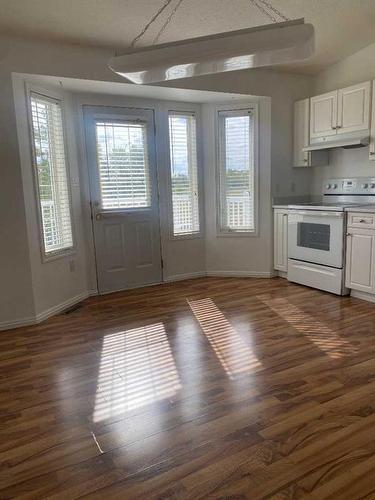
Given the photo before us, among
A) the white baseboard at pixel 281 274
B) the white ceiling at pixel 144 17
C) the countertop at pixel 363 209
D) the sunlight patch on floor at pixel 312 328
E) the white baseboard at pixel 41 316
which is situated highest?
the white ceiling at pixel 144 17

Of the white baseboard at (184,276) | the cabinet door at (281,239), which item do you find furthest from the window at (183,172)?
the cabinet door at (281,239)

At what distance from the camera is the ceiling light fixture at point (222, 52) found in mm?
1928

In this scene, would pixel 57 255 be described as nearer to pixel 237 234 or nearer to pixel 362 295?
pixel 237 234

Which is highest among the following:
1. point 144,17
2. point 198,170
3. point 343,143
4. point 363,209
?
point 144,17

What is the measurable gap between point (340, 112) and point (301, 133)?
0.61 m

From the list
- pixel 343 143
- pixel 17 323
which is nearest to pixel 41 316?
pixel 17 323

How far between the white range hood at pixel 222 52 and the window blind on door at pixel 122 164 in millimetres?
2078

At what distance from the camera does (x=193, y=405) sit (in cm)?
209

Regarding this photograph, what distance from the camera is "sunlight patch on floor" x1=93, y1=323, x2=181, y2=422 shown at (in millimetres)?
2148

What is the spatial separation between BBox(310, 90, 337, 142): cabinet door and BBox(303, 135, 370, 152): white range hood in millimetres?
95

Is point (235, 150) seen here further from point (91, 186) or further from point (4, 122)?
point (4, 122)

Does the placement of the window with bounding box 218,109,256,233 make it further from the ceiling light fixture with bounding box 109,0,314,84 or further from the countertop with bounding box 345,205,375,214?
the ceiling light fixture with bounding box 109,0,314,84

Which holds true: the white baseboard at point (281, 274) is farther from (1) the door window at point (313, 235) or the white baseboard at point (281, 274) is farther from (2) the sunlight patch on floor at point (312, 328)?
(2) the sunlight patch on floor at point (312, 328)

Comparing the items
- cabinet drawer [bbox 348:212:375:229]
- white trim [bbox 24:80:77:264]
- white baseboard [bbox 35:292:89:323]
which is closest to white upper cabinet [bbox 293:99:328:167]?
cabinet drawer [bbox 348:212:375:229]
